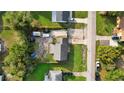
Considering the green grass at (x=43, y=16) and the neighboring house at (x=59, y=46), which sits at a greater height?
the green grass at (x=43, y=16)

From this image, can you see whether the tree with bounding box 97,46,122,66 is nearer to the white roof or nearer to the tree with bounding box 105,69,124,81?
the tree with bounding box 105,69,124,81

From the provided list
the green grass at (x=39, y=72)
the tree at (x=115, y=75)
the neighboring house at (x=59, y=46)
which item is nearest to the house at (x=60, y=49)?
the neighboring house at (x=59, y=46)

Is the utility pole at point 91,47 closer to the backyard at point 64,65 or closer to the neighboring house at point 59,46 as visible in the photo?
the backyard at point 64,65

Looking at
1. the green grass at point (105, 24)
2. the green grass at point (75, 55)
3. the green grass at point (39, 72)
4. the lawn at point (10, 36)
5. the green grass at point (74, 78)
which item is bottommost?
the green grass at point (74, 78)

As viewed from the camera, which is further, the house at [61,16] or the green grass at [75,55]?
the green grass at [75,55]

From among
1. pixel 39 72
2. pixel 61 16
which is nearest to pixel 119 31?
pixel 61 16

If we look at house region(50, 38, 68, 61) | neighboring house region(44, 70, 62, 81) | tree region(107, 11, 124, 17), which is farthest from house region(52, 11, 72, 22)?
neighboring house region(44, 70, 62, 81)
